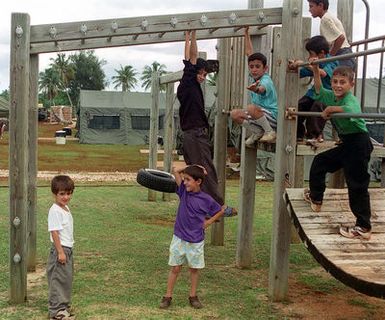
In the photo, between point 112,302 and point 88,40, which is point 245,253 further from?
point 88,40

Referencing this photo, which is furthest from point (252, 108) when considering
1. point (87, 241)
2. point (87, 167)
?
point (87, 167)

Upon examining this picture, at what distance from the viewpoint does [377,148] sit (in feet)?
19.1

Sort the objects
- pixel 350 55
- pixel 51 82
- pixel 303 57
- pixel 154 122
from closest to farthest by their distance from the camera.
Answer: pixel 350 55
pixel 303 57
pixel 154 122
pixel 51 82

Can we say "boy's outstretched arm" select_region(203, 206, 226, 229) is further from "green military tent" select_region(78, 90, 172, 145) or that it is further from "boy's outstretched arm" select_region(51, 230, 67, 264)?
"green military tent" select_region(78, 90, 172, 145)

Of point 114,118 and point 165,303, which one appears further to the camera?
point 114,118

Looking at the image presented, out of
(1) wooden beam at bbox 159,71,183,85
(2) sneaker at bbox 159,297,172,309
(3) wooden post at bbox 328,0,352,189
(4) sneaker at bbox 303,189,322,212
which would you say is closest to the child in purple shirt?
(2) sneaker at bbox 159,297,172,309

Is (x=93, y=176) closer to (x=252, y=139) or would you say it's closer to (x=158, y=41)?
(x=252, y=139)

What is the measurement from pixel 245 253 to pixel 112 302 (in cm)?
203

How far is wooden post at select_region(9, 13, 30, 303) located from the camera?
16.2ft

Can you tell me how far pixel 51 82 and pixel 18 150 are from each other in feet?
288

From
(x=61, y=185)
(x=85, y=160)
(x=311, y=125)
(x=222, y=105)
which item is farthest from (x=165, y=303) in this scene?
(x=85, y=160)

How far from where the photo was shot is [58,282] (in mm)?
4734

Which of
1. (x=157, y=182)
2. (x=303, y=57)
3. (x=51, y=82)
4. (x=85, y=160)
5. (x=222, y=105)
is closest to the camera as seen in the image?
(x=303, y=57)

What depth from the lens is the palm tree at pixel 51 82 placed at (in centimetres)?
8962
